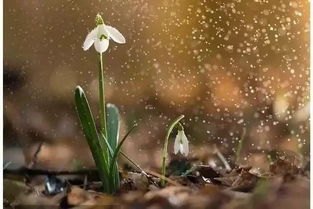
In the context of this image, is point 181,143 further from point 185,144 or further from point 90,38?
point 90,38

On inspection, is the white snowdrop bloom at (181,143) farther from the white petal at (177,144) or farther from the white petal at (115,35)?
the white petal at (115,35)

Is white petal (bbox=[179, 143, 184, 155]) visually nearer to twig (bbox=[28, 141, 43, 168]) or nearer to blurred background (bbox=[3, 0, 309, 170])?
blurred background (bbox=[3, 0, 309, 170])

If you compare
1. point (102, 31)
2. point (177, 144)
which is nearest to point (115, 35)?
point (102, 31)

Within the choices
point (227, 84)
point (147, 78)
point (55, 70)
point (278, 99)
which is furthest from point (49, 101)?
point (278, 99)

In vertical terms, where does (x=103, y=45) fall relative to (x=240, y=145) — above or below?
above

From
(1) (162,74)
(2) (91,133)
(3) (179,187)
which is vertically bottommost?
(3) (179,187)

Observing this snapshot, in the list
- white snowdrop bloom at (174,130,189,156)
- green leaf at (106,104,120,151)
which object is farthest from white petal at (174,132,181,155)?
green leaf at (106,104,120,151)
